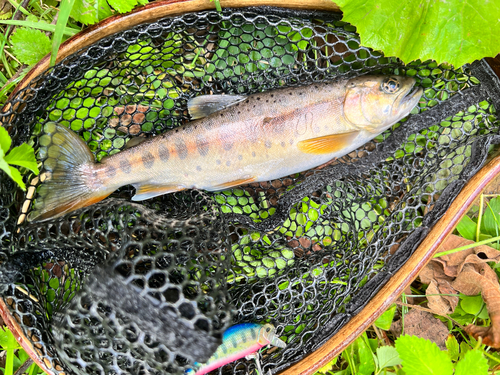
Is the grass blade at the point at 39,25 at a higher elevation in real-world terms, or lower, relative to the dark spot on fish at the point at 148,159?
higher

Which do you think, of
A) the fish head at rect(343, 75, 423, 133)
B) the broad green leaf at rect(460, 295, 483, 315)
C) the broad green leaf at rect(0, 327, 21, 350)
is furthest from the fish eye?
the broad green leaf at rect(0, 327, 21, 350)

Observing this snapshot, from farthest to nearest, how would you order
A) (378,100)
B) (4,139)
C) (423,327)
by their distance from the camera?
(423,327)
(378,100)
(4,139)

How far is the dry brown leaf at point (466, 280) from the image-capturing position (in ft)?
8.45

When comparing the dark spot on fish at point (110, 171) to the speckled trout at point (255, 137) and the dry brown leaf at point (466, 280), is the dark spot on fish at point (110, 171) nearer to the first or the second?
the speckled trout at point (255, 137)

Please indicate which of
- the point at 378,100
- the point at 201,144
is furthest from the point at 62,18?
the point at 378,100

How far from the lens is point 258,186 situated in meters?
2.65

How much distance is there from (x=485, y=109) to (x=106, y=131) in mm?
2536

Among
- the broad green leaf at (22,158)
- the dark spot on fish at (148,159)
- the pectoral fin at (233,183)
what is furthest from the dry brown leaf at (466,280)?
the broad green leaf at (22,158)

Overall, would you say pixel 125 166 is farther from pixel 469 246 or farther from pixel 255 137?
pixel 469 246

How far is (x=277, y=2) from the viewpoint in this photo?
2.32m

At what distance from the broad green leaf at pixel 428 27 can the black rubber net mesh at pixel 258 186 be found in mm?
214

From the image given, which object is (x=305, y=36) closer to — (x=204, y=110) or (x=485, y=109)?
(x=204, y=110)

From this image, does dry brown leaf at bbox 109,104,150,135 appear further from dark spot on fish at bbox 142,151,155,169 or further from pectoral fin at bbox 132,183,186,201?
→ pectoral fin at bbox 132,183,186,201

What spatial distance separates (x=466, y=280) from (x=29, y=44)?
11.2 ft
